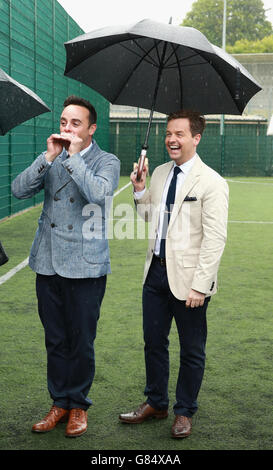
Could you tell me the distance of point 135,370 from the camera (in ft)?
16.5

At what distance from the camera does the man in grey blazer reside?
12.1ft

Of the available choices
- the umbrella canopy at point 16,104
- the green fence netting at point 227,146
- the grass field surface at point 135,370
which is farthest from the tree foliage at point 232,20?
the umbrella canopy at point 16,104

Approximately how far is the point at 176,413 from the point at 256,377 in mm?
1166

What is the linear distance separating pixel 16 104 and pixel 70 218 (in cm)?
78

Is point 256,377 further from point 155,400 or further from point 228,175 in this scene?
point 228,175

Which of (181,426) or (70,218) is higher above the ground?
(70,218)

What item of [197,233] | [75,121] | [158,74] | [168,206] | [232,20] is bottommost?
[197,233]

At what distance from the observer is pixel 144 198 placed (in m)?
4.05

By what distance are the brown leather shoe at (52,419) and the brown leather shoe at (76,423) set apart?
0.09 metres

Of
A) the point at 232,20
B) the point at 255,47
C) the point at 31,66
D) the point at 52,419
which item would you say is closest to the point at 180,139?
the point at 52,419

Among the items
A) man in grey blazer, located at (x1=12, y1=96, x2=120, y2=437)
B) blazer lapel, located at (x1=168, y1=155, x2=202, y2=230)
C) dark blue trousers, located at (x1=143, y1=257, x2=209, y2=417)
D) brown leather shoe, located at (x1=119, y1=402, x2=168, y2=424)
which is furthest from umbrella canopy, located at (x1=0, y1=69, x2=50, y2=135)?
brown leather shoe, located at (x1=119, y1=402, x2=168, y2=424)

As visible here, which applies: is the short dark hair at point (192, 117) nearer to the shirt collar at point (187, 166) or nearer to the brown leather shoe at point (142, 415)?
the shirt collar at point (187, 166)

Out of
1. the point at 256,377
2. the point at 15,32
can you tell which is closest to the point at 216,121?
the point at 15,32

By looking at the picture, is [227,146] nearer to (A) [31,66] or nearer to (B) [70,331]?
(A) [31,66]
